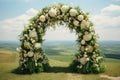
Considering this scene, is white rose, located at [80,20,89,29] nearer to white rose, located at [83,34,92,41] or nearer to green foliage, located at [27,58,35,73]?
white rose, located at [83,34,92,41]

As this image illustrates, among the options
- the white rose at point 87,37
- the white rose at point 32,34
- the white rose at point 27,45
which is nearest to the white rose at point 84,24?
the white rose at point 87,37

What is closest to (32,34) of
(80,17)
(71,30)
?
(71,30)

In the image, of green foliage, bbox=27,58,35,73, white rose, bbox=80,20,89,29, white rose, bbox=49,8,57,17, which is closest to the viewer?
green foliage, bbox=27,58,35,73

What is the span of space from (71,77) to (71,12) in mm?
5548

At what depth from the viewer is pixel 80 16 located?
17.1 m

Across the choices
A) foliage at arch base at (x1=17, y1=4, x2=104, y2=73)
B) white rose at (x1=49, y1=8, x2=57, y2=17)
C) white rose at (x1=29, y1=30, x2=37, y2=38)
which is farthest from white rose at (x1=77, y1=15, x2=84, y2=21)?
white rose at (x1=29, y1=30, x2=37, y2=38)

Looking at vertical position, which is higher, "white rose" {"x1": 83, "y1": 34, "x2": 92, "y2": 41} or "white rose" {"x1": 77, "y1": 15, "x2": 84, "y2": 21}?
"white rose" {"x1": 77, "y1": 15, "x2": 84, "y2": 21}

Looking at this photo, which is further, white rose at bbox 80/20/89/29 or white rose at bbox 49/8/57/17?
white rose at bbox 49/8/57/17

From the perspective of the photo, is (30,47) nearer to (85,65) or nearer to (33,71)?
(33,71)

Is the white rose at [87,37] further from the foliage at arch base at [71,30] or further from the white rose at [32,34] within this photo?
the white rose at [32,34]

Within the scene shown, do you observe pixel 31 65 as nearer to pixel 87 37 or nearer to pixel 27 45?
pixel 27 45

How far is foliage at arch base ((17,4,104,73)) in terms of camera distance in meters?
16.8

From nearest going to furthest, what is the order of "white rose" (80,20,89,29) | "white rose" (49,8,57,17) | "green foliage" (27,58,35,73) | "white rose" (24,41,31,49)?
"green foliage" (27,58,35,73)
"white rose" (24,41,31,49)
"white rose" (80,20,89,29)
"white rose" (49,8,57,17)

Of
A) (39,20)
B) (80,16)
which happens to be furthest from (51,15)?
(80,16)
